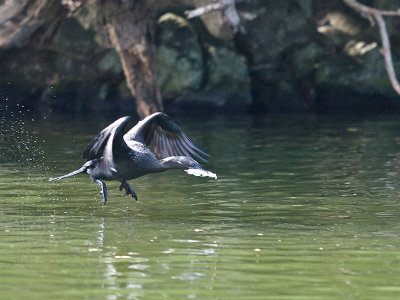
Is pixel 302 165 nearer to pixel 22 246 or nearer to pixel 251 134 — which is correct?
pixel 251 134

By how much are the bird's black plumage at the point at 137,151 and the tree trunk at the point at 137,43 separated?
30.3 feet

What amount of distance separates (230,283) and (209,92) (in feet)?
65.6

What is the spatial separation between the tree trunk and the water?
3297 millimetres

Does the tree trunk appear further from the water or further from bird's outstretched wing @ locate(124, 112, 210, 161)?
bird's outstretched wing @ locate(124, 112, 210, 161)

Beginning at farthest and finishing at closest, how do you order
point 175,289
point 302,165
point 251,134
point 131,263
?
point 251,134
point 302,165
point 131,263
point 175,289

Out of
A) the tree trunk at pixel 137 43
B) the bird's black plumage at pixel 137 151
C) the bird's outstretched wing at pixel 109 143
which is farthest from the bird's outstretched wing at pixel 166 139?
the tree trunk at pixel 137 43

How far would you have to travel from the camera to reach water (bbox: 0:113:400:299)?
683cm

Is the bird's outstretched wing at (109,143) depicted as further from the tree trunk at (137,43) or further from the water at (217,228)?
the tree trunk at (137,43)

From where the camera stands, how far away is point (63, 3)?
21.2 meters

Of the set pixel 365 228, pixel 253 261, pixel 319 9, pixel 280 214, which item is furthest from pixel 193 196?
pixel 319 9

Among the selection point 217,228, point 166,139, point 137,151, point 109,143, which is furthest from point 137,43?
point 217,228

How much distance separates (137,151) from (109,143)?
2.38 ft

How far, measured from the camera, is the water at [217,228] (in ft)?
22.4

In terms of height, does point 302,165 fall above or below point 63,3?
below
